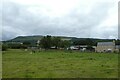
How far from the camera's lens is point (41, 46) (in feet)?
318

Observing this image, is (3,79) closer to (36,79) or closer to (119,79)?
(36,79)

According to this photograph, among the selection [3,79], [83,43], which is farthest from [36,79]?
[83,43]

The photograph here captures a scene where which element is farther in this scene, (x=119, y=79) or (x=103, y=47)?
(x=103, y=47)

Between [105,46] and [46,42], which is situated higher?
[46,42]

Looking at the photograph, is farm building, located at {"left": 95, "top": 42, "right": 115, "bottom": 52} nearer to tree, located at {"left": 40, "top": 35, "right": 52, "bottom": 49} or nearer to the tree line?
the tree line

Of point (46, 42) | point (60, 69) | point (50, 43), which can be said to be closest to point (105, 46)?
point (50, 43)

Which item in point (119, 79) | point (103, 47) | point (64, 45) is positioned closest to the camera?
point (119, 79)

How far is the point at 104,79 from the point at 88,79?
2.88ft

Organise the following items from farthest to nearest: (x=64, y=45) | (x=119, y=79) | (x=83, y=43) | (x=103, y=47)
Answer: (x=83, y=43), (x=103, y=47), (x=64, y=45), (x=119, y=79)

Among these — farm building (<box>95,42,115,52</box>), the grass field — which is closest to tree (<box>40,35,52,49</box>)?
farm building (<box>95,42,115,52</box>)

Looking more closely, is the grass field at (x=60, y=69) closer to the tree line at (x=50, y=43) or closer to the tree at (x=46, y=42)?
the tree at (x=46, y=42)

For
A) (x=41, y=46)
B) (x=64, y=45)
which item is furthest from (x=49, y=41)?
(x=64, y=45)

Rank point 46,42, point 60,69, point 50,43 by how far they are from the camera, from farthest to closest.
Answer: point 50,43 → point 46,42 → point 60,69

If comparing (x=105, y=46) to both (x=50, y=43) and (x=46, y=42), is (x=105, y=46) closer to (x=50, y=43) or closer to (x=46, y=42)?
(x=50, y=43)
